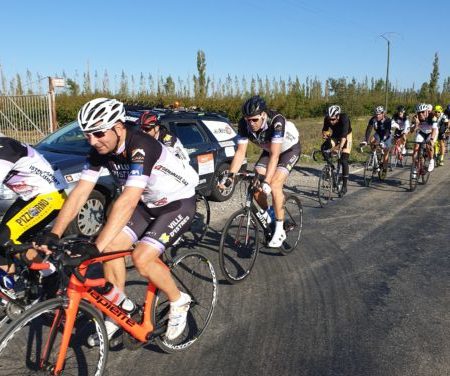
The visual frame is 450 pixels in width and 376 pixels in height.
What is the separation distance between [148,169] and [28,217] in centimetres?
166

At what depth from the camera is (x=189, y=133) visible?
8.29 m

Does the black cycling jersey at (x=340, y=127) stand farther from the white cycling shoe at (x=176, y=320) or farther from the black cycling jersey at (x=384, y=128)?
the white cycling shoe at (x=176, y=320)

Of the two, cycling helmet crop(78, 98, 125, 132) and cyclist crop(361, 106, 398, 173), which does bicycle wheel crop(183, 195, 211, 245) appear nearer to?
cycling helmet crop(78, 98, 125, 132)

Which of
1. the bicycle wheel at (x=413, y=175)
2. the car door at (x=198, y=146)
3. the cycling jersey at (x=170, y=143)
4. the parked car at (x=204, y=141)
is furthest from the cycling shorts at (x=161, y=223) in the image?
the bicycle wheel at (x=413, y=175)

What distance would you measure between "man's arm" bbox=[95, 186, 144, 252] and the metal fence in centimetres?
1273

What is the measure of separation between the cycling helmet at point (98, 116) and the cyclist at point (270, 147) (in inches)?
86.7

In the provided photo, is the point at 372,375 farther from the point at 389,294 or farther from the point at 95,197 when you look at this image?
the point at 95,197


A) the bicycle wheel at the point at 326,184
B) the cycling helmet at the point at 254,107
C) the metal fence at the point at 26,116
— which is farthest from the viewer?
the metal fence at the point at 26,116

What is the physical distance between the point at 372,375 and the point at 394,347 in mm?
502

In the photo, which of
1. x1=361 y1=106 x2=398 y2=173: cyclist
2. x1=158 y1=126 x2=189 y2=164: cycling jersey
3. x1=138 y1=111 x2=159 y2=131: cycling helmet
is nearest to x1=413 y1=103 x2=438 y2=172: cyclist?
x1=361 y1=106 x2=398 y2=173: cyclist

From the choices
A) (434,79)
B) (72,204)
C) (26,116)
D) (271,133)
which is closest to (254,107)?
(271,133)

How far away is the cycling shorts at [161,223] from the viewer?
3352 millimetres

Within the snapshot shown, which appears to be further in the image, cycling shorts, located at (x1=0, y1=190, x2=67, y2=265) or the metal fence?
the metal fence

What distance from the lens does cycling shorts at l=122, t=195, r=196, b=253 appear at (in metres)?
3.35
